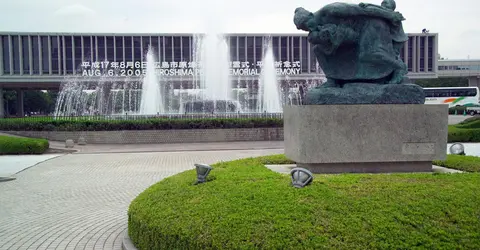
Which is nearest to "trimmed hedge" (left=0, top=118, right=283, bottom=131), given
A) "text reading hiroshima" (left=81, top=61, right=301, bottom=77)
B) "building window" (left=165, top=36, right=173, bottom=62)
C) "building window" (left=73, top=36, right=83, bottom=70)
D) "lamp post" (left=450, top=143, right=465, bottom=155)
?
"lamp post" (left=450, top=143, right=465, bottom=155)

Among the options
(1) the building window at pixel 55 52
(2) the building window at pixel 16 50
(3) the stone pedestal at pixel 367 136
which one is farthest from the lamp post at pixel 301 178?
(2) the building window at pixel 16 50

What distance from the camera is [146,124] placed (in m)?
21.4

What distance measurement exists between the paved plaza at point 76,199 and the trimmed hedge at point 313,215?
3.79 feet

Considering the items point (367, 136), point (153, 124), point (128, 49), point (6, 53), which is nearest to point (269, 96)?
point (153, 124)

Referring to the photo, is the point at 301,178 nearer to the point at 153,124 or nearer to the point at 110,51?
the point at 153,124

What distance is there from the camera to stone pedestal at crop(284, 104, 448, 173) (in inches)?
274

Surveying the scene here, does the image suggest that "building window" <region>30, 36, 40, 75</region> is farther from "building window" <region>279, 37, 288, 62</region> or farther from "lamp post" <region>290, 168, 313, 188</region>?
"lamp post" <region>290, 168, 313, 188</region>

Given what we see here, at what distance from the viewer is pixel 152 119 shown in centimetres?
2184

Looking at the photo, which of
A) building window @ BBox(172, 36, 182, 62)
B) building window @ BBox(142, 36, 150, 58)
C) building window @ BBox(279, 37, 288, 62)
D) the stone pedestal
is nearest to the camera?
the stone pedestal

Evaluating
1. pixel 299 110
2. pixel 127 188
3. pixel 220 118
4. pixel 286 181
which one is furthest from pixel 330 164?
pixel 220 118

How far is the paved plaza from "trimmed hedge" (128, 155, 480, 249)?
3.79ft

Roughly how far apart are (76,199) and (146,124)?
43.6 ft

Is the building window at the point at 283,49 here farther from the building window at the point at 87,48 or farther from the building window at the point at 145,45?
the building window at the point at 87,48

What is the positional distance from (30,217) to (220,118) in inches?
601
